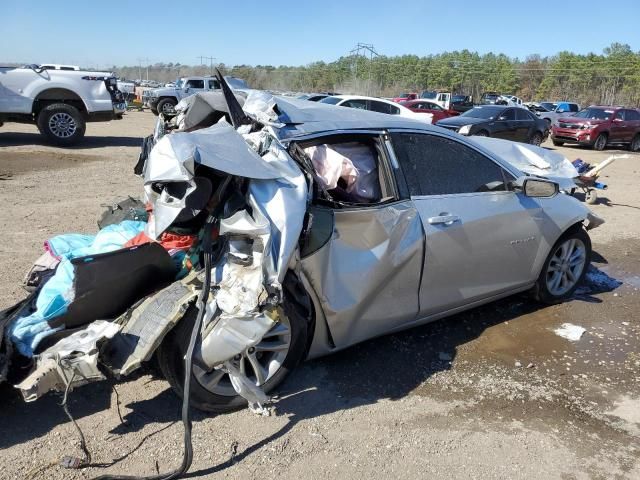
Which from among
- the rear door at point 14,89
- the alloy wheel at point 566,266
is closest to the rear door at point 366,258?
the alloy wheel at point 566,266

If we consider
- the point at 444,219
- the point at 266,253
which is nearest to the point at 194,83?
the point at 444,219

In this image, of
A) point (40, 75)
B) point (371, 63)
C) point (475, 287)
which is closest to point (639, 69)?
point (371, 63)

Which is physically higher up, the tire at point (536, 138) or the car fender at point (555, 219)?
the car fender at point (555, 219)

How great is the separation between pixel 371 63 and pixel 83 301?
2882 inches

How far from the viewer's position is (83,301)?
9.60ft

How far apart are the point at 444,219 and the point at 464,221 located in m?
0.21

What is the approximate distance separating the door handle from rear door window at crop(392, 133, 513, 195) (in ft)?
0.58

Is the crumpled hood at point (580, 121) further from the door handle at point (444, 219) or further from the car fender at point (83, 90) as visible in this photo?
the door handle at point (444, 219)

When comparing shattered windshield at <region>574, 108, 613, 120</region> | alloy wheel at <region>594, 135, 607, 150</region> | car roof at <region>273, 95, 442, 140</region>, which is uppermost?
car roof at <region>273, 95, 442, 140</region>

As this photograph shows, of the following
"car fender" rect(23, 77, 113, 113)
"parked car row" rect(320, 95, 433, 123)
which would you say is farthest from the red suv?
"car fender" rect(23, 77, 113, 113)

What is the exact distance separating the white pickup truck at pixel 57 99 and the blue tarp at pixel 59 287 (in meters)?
9.99

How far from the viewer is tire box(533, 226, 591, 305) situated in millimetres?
4758

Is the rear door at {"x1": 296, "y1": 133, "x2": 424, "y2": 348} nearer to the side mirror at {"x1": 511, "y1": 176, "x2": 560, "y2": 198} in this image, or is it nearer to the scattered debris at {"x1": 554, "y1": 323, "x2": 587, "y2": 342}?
the side mirror at {"x1": 511, "y1": 176, "x2": 560, "y2": 198}

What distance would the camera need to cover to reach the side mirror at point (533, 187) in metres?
Result: 4.23
